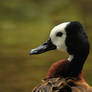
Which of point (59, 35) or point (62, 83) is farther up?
point (59, 35)

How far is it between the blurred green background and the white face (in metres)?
2.06

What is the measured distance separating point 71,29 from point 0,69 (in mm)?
2665

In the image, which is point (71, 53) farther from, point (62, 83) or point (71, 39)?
point (62, 83)

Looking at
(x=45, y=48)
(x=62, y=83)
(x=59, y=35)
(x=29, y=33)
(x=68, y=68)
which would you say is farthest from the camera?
(x=29, y=33)

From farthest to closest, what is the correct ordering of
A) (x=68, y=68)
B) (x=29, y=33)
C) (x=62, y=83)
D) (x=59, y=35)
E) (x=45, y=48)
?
(x=29, y=33) < (x=45, y=48) < (x=59, y=35) < (x=68, y=68) < (x=62, y=83)

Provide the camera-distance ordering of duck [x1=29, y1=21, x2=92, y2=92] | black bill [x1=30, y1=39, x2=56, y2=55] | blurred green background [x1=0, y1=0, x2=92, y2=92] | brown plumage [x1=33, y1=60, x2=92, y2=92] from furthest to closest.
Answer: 1. blurred green background [x1=0, y1=0, x2=92, y2=92]
2. black bill [x1=30, y1=39, x2=56, y2=55]
3. duck [x1=29, y1=21, x2=92, y2=92]
4. brown plumage [x1=33, y1=60, x2=92, y2=92]

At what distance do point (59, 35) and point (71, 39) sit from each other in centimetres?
12

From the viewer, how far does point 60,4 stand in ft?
26.2

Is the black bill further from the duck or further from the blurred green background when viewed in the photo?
the blurred green background

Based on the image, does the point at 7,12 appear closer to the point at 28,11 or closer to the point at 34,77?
the point at 28,11

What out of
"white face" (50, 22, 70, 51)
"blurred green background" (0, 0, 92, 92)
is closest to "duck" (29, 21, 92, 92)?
"white face" (50, 22, 70, 51)

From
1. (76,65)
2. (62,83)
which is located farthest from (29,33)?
(62,83)

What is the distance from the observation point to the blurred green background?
5887 millimetres

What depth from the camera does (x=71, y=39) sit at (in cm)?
351
